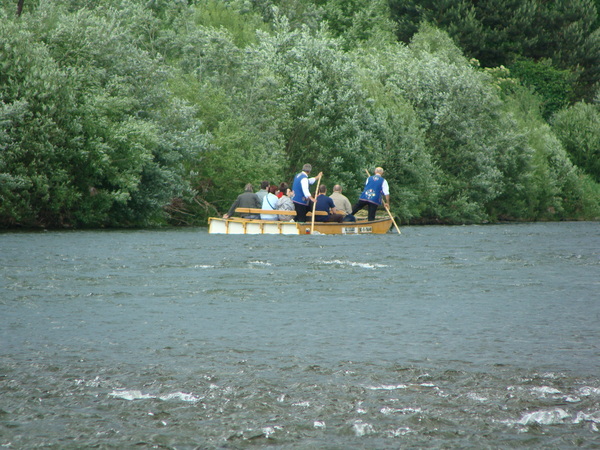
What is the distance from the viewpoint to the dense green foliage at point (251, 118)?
101 feet

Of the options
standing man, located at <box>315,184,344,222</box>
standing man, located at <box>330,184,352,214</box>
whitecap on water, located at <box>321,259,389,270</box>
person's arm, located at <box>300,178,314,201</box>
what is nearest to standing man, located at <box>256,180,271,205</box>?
person's arm, located at <box>300,178,314,201</box>

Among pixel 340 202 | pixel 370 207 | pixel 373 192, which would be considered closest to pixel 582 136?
pixel 370 207

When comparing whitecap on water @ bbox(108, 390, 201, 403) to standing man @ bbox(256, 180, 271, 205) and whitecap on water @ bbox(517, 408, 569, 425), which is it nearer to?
whitecap on water @ bbox(517, 408, 569, 425)

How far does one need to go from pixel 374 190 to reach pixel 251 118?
36.8 ft

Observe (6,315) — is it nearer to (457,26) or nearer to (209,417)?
(209,417)

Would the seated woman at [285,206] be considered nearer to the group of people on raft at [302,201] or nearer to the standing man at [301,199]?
the group of people on raft at [302,201]

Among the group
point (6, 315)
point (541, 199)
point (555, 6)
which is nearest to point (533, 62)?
point (555, 6)

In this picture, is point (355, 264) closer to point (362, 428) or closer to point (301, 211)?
point (301, 211)

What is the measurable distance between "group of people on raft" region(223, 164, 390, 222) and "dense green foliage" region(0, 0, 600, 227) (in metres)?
4.05

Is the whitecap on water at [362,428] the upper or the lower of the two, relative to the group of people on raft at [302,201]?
lower

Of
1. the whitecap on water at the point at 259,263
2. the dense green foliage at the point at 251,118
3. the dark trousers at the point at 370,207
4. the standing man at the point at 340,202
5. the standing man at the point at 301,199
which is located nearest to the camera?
the whitecap on water at the point at 259,263

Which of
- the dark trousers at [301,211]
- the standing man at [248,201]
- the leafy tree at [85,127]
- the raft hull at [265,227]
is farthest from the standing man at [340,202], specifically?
the leafy tree at [85,127]

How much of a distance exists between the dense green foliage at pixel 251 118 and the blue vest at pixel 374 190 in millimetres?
6467

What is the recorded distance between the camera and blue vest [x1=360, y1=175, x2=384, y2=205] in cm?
3284
